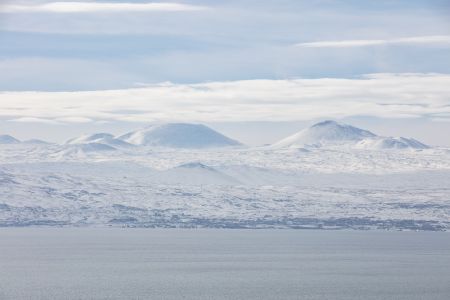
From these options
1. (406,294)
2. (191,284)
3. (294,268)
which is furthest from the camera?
(294,268)

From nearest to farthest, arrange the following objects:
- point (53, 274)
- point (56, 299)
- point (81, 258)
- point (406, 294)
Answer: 1. point (56, 299)
2. point (406, 294)
3. point (53, 274)
4. point (81, 258)

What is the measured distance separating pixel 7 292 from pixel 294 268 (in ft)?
209

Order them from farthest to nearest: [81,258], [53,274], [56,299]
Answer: [81,258] < [53,274] < [56,299]

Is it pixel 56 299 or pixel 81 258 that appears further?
pixel 81 258

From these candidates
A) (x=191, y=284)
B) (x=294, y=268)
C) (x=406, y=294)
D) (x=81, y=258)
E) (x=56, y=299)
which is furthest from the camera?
(x=81, y=258)

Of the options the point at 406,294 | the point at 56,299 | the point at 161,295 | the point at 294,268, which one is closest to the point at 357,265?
the point at 294,268

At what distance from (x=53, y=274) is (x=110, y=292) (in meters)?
30.0

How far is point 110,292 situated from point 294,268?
53681 millimetres

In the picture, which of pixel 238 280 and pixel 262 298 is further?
pixel 238 280

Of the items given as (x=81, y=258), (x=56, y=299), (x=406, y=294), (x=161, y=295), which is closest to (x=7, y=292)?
(x=56, y=299)

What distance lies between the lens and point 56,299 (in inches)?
4710

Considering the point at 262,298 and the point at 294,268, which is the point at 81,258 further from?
the point at 262,298

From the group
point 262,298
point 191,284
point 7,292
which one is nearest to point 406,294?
point 262,298

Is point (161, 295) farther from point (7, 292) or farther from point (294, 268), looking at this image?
point (294, 268)
